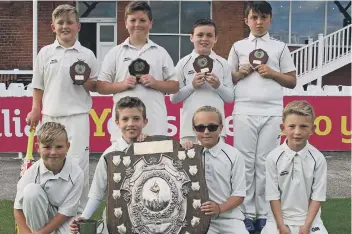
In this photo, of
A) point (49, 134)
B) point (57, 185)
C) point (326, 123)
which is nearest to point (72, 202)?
point (57, 185)

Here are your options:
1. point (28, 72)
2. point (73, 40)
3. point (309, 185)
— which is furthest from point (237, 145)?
point (28, 72)

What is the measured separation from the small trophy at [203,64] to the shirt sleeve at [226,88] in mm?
198

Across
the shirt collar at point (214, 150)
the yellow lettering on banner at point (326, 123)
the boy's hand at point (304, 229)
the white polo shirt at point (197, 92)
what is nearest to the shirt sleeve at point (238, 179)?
the shirt collar at point (214, 150)

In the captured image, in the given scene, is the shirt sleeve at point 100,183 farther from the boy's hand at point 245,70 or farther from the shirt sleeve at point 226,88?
the boy's hand at point 245,70

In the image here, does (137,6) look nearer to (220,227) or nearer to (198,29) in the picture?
(198,29)

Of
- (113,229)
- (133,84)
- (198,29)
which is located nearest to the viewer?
(113,229)

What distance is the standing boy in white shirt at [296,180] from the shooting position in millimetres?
4055

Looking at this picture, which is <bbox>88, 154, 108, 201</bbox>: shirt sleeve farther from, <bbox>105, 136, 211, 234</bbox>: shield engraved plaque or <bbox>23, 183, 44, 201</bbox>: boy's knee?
<bbox>23, 183, 44, 201</bbox>: boy's knee

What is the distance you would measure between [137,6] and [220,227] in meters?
1.93

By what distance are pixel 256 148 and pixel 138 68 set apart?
1.38m

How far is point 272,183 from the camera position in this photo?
4168 mm

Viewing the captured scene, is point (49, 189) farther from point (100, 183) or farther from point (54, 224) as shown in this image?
point (100, 183)

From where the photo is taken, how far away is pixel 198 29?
15.5 ft

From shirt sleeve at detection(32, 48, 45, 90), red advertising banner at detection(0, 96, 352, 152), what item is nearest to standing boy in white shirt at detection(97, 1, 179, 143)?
shirt sleeve at detection(32, 48, 45, 90)
